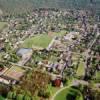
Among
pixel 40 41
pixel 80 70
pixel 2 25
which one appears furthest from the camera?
pixel 2 25

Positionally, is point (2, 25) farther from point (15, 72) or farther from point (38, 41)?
point (15, 72)

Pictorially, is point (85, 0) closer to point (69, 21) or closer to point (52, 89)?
point (69, 21)

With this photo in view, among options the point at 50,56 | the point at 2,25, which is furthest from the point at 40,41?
the point at 2,25

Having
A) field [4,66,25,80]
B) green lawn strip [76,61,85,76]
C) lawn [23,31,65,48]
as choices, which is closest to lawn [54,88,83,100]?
green lawn strip [76,61,85,76]

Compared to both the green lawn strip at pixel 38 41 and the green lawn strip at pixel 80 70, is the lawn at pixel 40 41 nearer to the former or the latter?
the green lawn strip at pixel 38 41

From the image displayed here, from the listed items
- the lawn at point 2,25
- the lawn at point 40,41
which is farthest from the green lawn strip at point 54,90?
the lawn at point 2,25

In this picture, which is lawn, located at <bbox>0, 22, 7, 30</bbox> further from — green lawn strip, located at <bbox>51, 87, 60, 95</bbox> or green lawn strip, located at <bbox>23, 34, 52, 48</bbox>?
green lawn strip, located at <bbox>51, 87, 60, 95</bbox>

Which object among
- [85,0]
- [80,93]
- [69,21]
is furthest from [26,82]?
[85,0]
